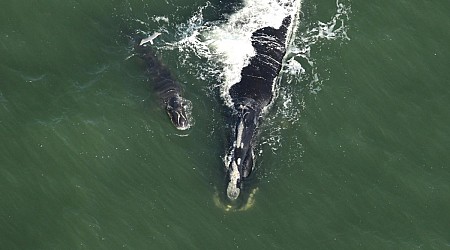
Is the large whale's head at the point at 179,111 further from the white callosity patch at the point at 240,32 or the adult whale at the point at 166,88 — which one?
the white callosity patch at the point at 240,32

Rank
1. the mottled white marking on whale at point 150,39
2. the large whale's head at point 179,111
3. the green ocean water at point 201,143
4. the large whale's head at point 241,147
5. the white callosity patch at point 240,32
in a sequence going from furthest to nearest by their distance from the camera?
the white callosity patch at point 240,32, the mottled white marking on whale at point 150,39, the large whale's head at point 179,111, the large whale's head at point 241,147, the green ocean water at point 201,143

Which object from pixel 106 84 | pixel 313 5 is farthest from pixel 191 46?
pixel 313 5

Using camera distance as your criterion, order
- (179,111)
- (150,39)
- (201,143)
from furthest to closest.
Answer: (150,39)
(179,111)
(201,143)

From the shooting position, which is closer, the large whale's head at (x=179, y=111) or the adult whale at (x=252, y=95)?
the adult whale at (x=252, y=95)

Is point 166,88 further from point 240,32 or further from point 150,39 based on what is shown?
point 240,32

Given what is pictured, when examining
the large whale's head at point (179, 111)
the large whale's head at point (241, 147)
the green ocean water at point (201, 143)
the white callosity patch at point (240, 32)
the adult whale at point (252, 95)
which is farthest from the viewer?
the white callosity patch at point (240, 32)

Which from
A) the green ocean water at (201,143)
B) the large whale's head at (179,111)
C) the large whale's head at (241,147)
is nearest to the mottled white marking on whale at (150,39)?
the green ocean water at (201,143)

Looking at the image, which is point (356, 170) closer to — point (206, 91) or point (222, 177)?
point (222, 177)

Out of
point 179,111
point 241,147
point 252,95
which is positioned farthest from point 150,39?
point 241,147
